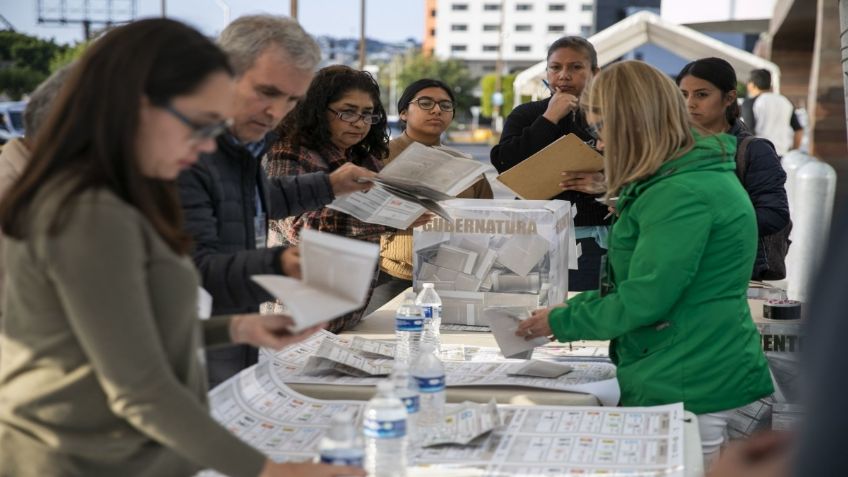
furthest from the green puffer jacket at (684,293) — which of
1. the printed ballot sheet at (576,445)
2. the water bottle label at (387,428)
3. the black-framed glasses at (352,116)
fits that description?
the black-framed glasses at (352,116)

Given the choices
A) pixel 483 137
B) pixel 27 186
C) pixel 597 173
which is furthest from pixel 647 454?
pixel 483 137

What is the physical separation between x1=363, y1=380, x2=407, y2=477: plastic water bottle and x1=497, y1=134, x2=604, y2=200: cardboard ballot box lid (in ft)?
6.46

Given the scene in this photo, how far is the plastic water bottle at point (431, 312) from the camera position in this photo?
3.48 m

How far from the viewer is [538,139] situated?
4.66 meters

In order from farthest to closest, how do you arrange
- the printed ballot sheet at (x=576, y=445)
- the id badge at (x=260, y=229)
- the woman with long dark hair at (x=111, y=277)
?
the id badge at (x=260, y=229), the printed ballot sheet at (x=576, y=445), the woman with long dark hair at (x=111, y=277)

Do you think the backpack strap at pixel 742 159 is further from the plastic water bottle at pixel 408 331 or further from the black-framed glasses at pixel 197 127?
the black-framed glasses at pixel 197 127

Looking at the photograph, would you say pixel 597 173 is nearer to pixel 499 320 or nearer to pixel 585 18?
pixel 499 320

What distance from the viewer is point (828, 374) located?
2.68ft

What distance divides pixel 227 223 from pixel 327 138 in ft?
4.42

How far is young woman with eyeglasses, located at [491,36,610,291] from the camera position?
4.64 m

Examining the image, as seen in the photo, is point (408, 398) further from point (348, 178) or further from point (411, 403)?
point (348, 178)

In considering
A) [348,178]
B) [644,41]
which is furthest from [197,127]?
[644,41]

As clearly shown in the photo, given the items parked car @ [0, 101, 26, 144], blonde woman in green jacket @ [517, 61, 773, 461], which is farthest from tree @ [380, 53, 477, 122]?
blonde woman in green jacket @ [517, 61, 773, 461]

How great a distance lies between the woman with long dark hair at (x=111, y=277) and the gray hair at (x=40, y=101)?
111cm
